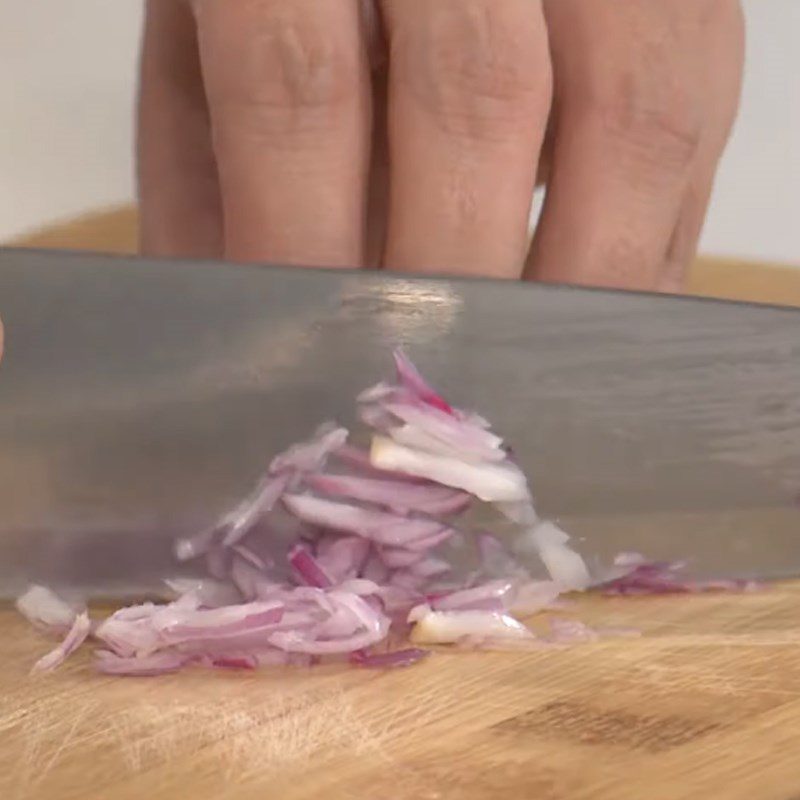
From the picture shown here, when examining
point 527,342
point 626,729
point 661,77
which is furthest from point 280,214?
point 626,729

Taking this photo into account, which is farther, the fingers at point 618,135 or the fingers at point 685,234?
the fingers at point 685,234

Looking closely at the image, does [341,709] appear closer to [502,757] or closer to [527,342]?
[502,757]

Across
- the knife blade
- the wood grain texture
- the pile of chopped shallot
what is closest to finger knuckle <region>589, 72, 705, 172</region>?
the knife blade

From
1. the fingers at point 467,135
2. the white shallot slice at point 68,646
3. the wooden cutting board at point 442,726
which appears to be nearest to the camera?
the wooden cutting board at point 442,726

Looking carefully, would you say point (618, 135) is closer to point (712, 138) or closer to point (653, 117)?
point (653, 117)

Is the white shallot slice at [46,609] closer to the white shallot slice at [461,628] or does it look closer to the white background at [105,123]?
the white shallot slice at [461,628]

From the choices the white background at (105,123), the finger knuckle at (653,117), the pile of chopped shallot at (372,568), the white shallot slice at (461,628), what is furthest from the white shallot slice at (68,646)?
the white background at (105,123)

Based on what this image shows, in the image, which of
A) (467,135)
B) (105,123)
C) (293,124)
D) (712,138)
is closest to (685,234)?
(712,138)
